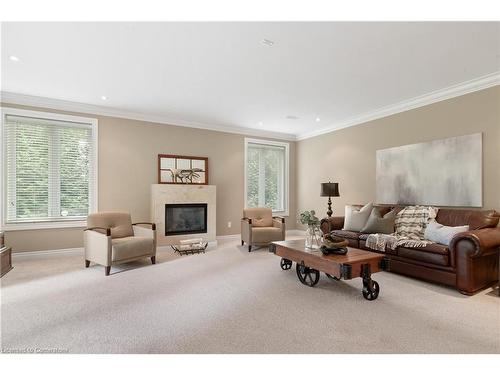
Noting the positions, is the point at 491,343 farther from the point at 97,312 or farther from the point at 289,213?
the point at 289,213

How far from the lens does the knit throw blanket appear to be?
378 centimetres

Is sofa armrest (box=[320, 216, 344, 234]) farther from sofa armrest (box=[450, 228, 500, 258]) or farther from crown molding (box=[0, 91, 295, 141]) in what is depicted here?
crown molding (box=[0, 91, 295, 141])

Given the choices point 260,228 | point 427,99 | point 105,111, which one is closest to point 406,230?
point 427,99

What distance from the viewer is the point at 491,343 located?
2.03 metres

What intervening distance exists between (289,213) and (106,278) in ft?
15.6

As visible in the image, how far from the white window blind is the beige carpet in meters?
1.20

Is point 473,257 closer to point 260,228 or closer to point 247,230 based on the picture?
point 260,228

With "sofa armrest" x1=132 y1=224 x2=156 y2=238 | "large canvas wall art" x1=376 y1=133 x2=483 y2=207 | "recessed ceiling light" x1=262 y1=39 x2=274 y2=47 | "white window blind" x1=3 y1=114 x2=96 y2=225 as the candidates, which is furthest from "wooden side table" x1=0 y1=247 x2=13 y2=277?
"large canvas wall art" x1=376 y1=133 x2=483 y2=207

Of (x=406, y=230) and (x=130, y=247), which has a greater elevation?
(x=406, y=230)

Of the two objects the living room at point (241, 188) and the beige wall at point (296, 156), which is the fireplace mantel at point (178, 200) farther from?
the beige wall at point (296, 156)

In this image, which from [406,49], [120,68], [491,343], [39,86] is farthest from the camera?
[39,86]

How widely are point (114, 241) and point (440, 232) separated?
14.7 ft

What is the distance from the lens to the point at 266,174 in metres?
7.11
